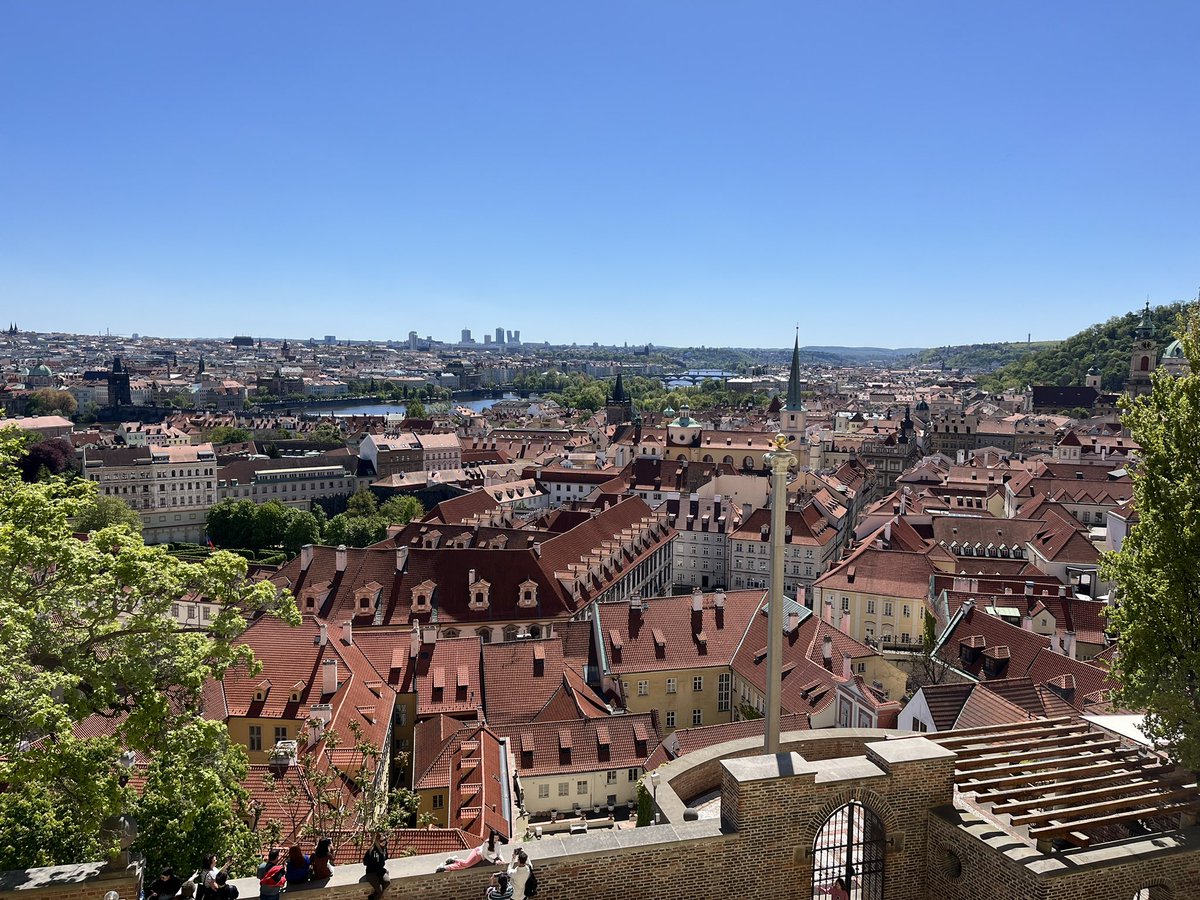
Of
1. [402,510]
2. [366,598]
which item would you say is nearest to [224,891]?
[366,598]

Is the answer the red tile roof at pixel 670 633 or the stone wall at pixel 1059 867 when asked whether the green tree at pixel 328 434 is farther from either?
the stone wall at pixel 1059 867

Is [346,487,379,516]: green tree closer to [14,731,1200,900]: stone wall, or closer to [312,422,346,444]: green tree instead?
[312,422,346,444]: green tree

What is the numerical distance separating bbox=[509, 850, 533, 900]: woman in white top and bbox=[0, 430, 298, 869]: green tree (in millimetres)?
4747

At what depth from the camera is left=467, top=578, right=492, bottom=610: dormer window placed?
5041cm

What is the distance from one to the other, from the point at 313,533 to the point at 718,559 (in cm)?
3892

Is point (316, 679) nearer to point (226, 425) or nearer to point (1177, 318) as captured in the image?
point (1177, 318)

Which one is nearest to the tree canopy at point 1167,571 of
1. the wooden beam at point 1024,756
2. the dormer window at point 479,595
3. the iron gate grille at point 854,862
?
the wooden beam at point 1024,756

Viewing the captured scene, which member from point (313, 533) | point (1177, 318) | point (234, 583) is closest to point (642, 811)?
point (234, 583)

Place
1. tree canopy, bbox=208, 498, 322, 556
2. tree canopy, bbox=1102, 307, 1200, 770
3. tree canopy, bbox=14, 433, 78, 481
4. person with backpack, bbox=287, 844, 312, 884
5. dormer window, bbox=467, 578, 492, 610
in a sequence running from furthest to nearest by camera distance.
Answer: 1. tree canopy, bbox=14, 433, 78, 481
2. tree canopy, bbox=208, 498, 322, 556
3. dormer window, bbox=467, 578, 492, 610
4. tree canopy, bbox=1102, 307, 1200, 770
5. person with backpack, bbox=287, 844, 312, 884

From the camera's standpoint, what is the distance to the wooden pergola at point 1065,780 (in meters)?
13.6

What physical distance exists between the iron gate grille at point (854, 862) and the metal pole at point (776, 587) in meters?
1.64

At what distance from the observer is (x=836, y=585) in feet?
187

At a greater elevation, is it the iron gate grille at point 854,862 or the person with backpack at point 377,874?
the person with backpack at point 377,874

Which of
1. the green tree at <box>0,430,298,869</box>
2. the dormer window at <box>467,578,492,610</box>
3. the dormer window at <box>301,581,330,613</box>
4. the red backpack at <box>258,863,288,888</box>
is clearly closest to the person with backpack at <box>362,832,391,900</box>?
the red backpack at <box>258,863,288,888</box>
